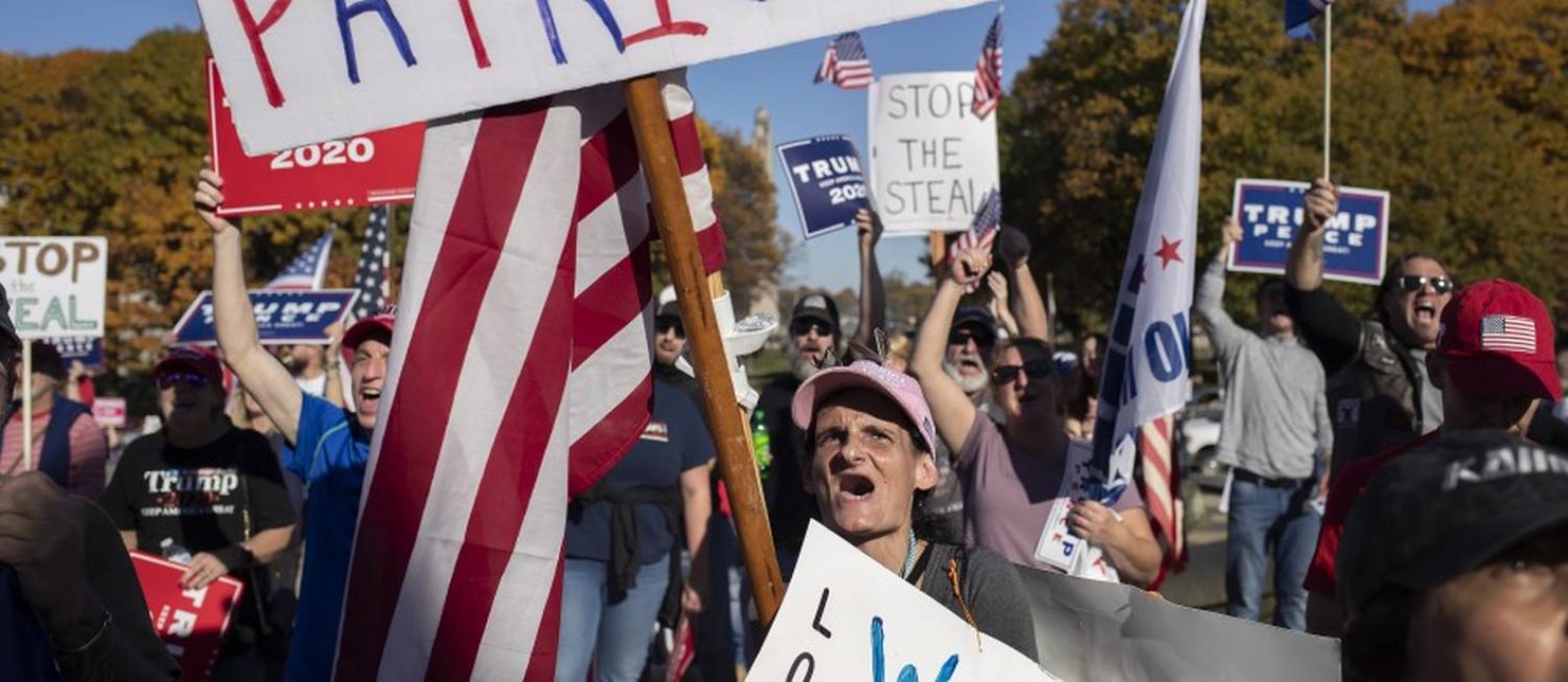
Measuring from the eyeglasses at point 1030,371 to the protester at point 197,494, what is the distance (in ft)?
9.20

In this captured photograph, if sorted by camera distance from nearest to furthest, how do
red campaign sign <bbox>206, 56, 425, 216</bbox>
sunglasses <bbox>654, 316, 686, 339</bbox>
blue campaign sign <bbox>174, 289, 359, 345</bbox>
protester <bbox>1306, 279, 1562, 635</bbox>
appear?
1. protester <bbox>1306, 279, 1562, 635</bbox>
2. red campaign sign <bbox>206, 56, 425, 216</bbox>
3. sunglasses <bbox>654, 316, 686, 339</bbox>
4. blue campaign sign <bbox>174, 289, 359, 345</bbox>

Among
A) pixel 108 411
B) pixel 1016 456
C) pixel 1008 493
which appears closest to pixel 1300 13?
pixel 1016 456

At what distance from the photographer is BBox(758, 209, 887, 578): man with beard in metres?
6.29

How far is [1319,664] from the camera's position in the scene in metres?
2.72

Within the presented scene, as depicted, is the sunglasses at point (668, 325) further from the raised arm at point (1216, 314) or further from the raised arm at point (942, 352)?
the raised arm at point (1216, 314)

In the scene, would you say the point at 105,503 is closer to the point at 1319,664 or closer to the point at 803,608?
the point at 803,608

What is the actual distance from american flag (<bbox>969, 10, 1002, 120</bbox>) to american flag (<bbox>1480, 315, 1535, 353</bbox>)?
581 cm

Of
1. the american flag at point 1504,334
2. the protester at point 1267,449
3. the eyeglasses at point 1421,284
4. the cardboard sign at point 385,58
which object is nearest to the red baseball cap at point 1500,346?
the american flag at point 1504,334

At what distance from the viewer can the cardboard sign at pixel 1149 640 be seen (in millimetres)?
2738

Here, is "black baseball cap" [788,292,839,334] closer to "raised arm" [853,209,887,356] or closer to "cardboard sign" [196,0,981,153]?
"raised arm" [853,209,887,356]

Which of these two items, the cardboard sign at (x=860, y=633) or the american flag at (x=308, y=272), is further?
the american flag at (x=308, y=272)

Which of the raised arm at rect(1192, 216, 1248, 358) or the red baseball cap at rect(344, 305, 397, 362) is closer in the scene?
the red baseball cap at rect(344, 305, 397, 362)

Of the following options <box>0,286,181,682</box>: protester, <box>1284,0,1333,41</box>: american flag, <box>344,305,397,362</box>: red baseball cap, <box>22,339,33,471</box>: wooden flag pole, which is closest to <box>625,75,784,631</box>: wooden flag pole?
<box>0,286,181,682</box>: protester

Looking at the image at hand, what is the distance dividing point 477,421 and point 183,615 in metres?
3.32
